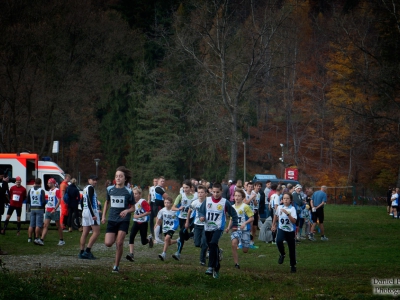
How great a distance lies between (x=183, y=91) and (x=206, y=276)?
167 ft

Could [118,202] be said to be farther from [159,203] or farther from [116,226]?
[159,203]

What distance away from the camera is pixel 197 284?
11.8 m

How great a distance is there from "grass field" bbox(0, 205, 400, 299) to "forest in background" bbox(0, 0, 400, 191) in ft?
40.2

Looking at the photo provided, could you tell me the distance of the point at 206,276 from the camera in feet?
40.3

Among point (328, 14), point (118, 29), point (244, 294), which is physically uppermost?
point (328, 14)

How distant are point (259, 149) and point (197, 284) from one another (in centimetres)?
6227

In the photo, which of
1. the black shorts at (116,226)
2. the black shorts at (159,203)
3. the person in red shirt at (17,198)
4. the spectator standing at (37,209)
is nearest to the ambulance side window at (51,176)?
the person in red shirt at (17,198)

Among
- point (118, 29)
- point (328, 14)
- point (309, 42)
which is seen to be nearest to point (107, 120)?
point (118, 29)

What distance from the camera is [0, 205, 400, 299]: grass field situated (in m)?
10.3

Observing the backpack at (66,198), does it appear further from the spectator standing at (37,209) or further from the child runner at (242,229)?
the child runner at (242,229)

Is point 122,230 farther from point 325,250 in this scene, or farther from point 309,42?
point 309,42

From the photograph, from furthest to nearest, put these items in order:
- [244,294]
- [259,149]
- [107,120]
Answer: [259,149], [107,120], [244,294]

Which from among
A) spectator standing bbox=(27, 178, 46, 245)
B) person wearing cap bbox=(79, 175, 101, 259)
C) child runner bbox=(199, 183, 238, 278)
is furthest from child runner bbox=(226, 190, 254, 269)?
spectator standing bbox=(27, 178, 46, 245)

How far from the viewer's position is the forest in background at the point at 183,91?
40.9 m
